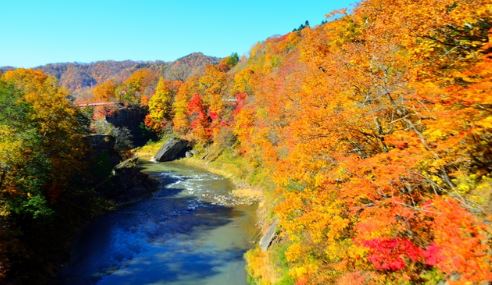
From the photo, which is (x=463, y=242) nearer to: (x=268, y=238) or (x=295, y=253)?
(x=295, y=253)

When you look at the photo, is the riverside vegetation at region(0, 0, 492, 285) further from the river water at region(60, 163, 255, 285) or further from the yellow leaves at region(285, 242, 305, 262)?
the river water at region(60, 163, 255, 285)

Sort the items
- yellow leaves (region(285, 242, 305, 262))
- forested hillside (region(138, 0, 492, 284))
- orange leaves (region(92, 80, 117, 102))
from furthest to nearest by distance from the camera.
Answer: orange leaves (region(92, 80, 117, 102)), yellow leaves (region(285, 242, 305, 262)), forested hillside (region(138, 0, 492, 284))

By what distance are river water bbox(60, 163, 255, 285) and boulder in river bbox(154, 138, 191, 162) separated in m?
27.3

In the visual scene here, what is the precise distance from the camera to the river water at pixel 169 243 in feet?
85.1

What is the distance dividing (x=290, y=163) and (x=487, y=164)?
11.3 metres

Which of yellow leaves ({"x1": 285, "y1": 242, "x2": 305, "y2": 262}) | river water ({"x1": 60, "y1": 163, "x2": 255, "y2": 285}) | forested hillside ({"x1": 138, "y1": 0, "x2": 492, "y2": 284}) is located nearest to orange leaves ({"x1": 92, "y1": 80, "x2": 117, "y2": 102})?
river water ({"x1": 60, "y1": 163, "x2": 255, "y2": 285})

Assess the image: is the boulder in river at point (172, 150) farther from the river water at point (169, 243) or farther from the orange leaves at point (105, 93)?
the orange leaves at point (105, 93)

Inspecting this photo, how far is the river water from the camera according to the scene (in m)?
26.0

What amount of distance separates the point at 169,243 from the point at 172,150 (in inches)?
1821

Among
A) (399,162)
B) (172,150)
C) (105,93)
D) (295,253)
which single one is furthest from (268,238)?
(105,93)

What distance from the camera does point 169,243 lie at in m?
31.7

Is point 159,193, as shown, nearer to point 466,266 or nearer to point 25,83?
point 25,83

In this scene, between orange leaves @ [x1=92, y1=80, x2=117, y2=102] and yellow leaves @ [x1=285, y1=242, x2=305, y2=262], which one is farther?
orange leaves @ [x1=92, y1=80, x2=117, y2=102]

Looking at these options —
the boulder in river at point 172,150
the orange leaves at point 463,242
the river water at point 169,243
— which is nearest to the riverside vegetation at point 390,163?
the orange leaves at point 463,242
